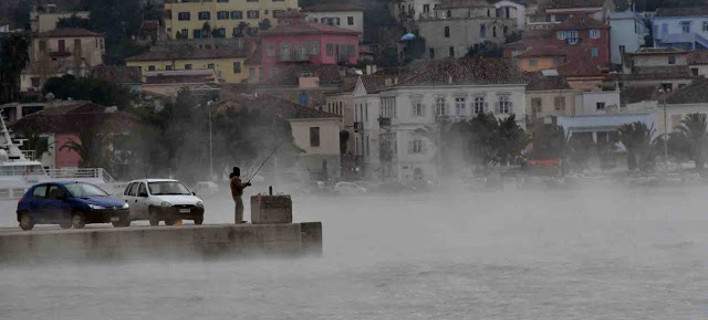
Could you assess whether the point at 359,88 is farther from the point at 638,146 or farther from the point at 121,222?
the point at 121,222

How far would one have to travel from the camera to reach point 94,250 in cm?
5422

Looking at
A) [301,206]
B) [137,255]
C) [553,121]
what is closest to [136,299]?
[137,255]

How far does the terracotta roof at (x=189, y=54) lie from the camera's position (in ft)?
545

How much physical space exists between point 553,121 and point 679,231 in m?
60.2

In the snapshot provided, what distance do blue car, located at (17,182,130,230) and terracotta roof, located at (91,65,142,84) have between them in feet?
308

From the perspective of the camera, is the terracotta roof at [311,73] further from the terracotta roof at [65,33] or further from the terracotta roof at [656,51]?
the terracotta roof at [65,33]

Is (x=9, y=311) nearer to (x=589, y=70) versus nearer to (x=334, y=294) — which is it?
(x=334, y=294)

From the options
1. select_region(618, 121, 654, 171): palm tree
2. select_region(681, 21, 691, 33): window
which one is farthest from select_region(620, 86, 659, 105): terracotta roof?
select_region(681, 21, 691, 33): window

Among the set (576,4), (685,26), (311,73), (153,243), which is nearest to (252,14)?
(576,4)

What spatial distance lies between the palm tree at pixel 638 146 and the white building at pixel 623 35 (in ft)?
115

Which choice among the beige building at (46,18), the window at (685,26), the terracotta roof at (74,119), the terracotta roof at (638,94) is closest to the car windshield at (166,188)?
the terracotta roof at (74,119)

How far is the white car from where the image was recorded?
5794 centimetres

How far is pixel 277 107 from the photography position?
132 m

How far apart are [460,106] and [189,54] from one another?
4018cm
